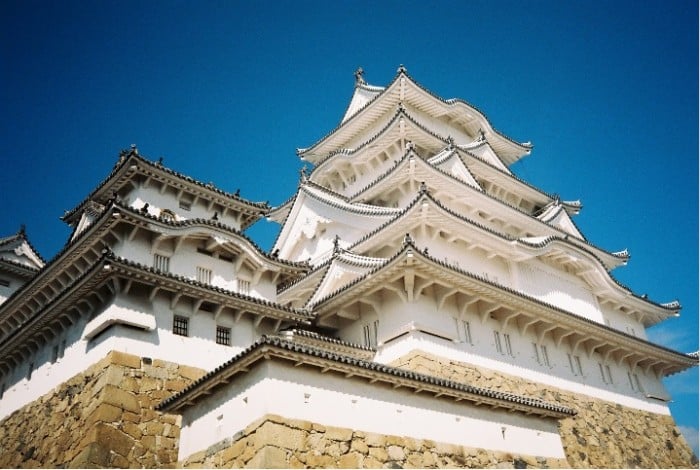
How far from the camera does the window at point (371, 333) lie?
67.2 ft

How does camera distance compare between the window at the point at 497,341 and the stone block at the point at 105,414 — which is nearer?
the stone block at the point at 105,414

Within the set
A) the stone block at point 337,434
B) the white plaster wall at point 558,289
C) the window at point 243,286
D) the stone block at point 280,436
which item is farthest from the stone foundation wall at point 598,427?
the stone block at point 280,436

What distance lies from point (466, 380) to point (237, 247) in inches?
363

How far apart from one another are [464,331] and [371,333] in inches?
132

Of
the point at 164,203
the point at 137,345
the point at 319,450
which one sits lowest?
the point at 319,450

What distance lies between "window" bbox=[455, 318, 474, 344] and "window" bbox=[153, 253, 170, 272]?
10282 millimetres

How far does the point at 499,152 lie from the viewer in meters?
40.8

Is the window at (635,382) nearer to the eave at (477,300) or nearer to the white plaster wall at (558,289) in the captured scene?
the eave at (477,300)

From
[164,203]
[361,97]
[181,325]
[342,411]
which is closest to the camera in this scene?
[342,411]

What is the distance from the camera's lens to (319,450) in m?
11.6

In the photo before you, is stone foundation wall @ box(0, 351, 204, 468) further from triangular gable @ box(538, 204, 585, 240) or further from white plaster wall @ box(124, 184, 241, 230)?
triangular gable @ box(538, 204, 585, 240)

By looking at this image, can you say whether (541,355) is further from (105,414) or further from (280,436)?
(105,414)

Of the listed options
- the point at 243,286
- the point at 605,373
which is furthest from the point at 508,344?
the point at 243,286

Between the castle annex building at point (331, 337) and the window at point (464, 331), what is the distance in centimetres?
12
